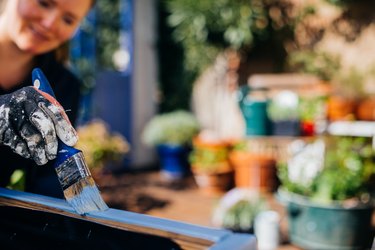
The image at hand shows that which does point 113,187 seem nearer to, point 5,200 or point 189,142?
point 189,142

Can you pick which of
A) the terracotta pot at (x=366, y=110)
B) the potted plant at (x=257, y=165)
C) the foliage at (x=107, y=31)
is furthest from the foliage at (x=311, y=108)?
the foliage at (x=107, y=31)

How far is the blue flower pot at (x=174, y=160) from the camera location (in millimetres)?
5605

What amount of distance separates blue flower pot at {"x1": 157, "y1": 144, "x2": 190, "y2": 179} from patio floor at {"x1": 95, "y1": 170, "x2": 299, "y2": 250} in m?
0.13

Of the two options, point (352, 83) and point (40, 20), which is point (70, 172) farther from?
point (352, 83)

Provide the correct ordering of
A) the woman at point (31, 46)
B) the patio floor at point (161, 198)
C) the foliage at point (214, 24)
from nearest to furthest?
1. the woman at point (31, 46)
2. the patio floor at point (161, 198)
3. the foliage at point (214, 24)

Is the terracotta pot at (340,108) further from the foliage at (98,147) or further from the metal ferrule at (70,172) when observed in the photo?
the metal ferrule at (70,172)

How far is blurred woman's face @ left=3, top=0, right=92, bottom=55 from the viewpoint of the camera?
1040 mm

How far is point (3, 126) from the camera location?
2.41 ft

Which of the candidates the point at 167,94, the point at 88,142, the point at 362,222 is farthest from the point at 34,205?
the point at 167,94

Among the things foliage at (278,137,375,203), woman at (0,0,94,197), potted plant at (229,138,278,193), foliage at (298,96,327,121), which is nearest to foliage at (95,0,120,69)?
potted plant at (229,138,278,193)

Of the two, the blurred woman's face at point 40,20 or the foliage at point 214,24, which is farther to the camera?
the foliage at point 214,24

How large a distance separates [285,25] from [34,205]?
506 centimetres

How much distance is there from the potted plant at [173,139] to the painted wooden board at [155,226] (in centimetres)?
480

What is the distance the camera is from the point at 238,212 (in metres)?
3.01
